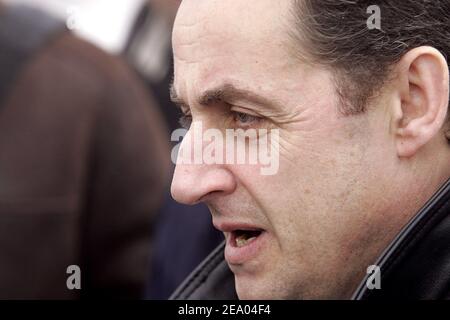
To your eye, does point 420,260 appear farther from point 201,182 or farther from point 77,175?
point 77,175

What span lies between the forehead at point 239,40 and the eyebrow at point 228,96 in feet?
0.07

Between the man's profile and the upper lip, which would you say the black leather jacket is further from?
the upper lip

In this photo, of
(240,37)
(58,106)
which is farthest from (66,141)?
(240,37)

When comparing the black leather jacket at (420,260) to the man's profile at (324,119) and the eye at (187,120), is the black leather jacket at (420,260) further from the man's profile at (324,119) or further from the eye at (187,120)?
the eye at (187,120)

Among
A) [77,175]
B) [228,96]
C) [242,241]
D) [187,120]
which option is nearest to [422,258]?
[242,241]

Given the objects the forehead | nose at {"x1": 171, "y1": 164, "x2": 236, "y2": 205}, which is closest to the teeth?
nose at {"x1": 171, "y1": 164, "x2": 236, "y2": 205}

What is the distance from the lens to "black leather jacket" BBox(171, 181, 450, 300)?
262 centimetres

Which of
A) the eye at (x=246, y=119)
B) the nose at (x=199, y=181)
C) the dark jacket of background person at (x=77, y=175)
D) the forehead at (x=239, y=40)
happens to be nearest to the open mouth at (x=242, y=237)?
the nose at (x=199, y=181)

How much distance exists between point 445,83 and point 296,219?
499 mm

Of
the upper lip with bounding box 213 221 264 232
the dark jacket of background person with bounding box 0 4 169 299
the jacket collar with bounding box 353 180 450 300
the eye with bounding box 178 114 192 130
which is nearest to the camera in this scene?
the jacket collar with bounding box 353 180 450 300

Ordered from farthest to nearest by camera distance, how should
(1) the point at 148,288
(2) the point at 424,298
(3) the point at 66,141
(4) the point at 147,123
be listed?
1. (4) the point at 147,123
2. (3) the point at 66,141
3. (1) the point at 148,288
4. (2) the point at 424,298

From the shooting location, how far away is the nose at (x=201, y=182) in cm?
281
